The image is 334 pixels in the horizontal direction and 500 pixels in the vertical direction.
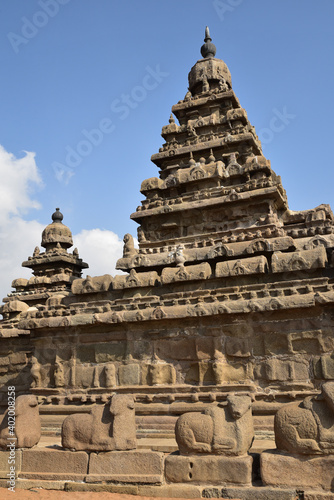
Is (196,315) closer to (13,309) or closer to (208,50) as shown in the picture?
(13,309)

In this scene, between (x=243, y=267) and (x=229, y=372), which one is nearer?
(x=229, y=372)

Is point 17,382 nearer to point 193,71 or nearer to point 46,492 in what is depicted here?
point 46,492

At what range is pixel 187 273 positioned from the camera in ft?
39.8

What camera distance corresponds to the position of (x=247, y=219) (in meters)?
14.9

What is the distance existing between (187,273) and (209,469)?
19.5 ft

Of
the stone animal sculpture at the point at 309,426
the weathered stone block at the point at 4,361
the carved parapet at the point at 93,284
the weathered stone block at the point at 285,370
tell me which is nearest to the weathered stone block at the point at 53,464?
the stone animal sculpture at the point at 309,426

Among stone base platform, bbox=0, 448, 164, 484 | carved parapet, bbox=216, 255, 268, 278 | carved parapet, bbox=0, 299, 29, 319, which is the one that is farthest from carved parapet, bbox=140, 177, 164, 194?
stone base platform, bbox=0, 448, 164, 484

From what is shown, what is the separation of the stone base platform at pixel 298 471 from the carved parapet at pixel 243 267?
17.5 ft

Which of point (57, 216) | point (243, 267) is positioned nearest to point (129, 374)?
point (243, 267)

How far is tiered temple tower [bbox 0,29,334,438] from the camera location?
32.9 feet

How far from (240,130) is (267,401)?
11.4 metres

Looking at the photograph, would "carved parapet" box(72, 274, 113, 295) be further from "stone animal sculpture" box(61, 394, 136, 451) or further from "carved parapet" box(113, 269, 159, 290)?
"stone animal sculpture" box(61, 394, 136, 451)

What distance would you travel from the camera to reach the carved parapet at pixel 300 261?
10.8 metres

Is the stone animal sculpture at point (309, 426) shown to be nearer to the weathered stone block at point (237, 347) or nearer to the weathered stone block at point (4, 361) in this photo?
the weathered stone block at point (237, 347)
